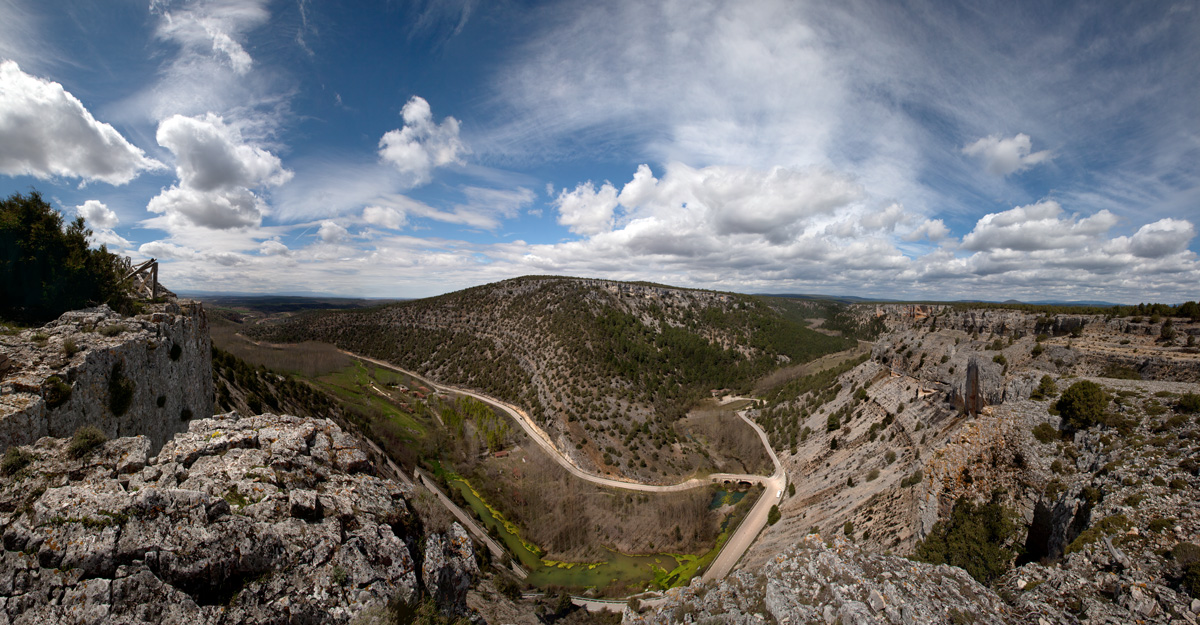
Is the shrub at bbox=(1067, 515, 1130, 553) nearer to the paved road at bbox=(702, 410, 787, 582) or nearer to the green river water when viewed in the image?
the paved road at bbox=(702, 410, 787, 582)

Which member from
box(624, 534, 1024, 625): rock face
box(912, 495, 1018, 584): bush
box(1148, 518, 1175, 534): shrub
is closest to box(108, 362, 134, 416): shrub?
box(624, 534, 1024, 625): rock face

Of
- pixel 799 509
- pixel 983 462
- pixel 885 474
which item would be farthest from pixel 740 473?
pixel 983 462

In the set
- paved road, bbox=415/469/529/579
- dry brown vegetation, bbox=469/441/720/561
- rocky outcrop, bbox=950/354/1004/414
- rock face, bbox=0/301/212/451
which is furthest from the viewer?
dry brown vegetation, bbox=469/441/720/561

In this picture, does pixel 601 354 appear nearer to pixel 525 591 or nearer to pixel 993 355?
pixel 525 591

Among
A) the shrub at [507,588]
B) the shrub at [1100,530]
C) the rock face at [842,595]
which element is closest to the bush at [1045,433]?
the shrub at [1100,530]

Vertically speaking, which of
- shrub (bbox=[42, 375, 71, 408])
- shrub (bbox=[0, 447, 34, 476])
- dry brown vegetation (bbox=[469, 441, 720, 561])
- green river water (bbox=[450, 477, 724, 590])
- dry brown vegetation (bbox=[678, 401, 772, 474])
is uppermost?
shrub (bbox=[42, 375, 71, 408])

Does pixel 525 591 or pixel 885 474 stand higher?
pixel 885 474
